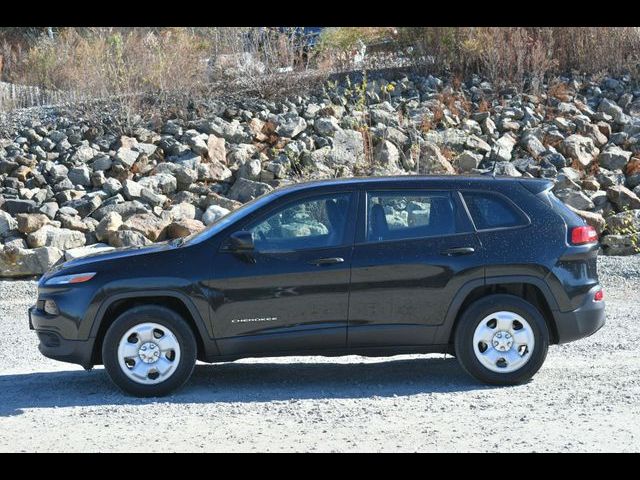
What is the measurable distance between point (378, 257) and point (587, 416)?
2027 mm

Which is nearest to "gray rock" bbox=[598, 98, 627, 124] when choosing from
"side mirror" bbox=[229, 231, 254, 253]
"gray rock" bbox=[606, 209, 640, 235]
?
"gray rock" bbox=[606, 209, 640, 235]

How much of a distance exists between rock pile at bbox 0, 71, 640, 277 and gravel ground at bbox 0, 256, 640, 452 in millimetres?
5521

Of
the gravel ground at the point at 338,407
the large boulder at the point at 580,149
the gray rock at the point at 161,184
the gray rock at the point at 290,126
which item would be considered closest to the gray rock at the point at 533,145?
the large boulder at the point at 580,149

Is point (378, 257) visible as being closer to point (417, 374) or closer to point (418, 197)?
point (418, 197)

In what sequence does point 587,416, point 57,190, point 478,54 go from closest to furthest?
point 587,416 → point 57,190 → point 478,54

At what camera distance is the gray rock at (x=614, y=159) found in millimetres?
18705

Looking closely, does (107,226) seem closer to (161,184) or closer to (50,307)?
(161,184)

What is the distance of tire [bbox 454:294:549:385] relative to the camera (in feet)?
27.7

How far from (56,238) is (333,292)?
7.65 m

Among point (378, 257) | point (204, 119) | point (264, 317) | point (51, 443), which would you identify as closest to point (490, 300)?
point (378, 257)

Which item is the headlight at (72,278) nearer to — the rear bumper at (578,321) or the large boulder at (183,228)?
the rear bumper at (578,321)

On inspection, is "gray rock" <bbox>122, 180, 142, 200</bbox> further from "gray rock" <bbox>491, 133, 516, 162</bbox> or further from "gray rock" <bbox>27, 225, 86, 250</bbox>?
"gray rock" <bbox>491, 133, 516, 162</bbox>

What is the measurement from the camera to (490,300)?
8477 millimetres

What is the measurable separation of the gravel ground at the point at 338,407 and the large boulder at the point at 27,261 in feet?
13.7
